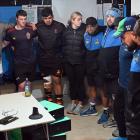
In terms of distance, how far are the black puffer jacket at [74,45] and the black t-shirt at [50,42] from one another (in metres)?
0.12

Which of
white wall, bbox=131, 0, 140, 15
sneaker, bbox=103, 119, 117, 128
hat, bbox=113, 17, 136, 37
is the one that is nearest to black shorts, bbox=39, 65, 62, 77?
sneaker, bbox=103, 119, 117, 128

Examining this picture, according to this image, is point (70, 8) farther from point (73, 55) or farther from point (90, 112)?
point (90, 112)

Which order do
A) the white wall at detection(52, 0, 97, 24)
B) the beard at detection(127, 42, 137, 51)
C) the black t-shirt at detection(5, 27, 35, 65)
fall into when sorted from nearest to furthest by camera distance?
the beard at detection(127, 42, 137, 51), the black t-shirt at detection(5, 27, 35, 65), the white wall at detection(52, 0, 97, 24)

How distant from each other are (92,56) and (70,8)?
1197 millimetres

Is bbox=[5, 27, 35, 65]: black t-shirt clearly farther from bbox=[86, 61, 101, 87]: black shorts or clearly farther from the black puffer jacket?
bbox=[86, 61, 101, 87]: black shorts

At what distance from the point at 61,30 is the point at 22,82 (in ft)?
3.07

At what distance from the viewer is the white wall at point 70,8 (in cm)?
515

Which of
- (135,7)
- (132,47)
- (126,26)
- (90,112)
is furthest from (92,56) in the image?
(132,47)

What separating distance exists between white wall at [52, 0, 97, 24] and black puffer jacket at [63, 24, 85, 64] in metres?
0.71

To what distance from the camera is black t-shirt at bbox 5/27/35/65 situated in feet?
14.6

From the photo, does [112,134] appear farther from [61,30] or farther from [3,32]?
[3,32]

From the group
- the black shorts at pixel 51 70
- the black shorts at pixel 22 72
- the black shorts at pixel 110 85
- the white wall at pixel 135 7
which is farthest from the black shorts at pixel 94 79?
the white wall at pixel 135 7

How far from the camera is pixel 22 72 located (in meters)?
4.57

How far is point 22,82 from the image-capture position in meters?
4.60
